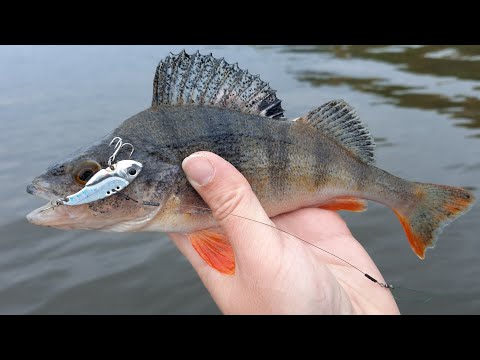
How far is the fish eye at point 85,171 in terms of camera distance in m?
2.54

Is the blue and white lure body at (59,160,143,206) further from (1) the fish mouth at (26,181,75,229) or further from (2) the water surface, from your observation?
(2) the water surface

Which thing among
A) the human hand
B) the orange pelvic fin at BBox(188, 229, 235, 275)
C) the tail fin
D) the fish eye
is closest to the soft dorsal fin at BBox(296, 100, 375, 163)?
the tail fin

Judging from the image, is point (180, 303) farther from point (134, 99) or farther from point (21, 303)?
point (134, 99)

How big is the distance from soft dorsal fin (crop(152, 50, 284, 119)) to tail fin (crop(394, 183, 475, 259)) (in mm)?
1152

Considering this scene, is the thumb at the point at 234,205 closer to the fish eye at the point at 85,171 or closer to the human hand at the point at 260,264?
the human hand at the point at 260,264

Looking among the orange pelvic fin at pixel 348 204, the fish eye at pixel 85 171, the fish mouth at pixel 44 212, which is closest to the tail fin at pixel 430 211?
the orange pelvic fin at pixel 348 204

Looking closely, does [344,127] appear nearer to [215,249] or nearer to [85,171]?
[215,249]

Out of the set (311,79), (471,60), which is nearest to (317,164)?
(311,79)

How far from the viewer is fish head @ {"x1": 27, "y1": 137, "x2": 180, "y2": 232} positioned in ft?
8.32

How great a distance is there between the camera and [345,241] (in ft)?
11.0

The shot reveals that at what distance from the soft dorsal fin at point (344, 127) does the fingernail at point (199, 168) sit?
906mm

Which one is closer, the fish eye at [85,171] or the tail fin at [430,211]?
the fish eye at [85,171]

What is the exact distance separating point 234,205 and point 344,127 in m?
1.09

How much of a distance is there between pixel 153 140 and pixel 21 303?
2.55 m
